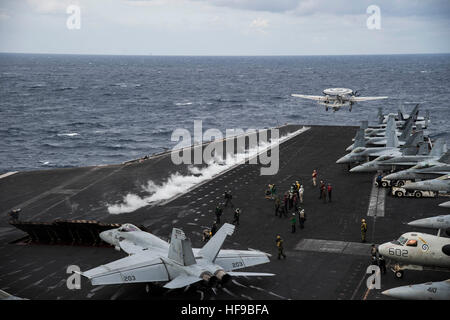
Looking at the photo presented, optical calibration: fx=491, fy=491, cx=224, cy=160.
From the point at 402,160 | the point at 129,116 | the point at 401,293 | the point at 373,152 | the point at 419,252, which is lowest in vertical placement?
the point at 401,293

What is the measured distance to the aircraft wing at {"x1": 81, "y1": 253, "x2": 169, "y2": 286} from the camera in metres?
24.9

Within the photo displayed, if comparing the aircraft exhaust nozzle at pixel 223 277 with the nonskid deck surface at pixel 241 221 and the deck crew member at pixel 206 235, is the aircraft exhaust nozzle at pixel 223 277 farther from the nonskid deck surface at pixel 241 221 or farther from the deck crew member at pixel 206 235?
the deck crew member at pixel 206 235

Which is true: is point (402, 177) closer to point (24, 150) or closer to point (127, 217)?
point (127, 217)

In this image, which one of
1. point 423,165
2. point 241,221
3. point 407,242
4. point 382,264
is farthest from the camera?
point 423,165

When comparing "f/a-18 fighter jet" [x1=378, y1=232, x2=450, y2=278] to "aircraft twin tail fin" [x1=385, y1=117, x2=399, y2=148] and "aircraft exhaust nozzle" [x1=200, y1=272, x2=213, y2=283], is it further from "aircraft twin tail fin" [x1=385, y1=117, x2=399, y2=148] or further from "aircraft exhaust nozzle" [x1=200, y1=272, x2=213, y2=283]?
"aircraft twin tail fin" [x1=385, y1=117, x2=399, y2=148]

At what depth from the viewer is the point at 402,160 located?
159ft

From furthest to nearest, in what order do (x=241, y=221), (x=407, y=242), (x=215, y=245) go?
(x=241, y=221) → (x=407, y=242) → (x=215, y=245)

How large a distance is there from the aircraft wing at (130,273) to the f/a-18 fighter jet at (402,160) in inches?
1166

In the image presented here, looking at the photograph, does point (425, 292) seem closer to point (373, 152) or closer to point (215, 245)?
point (215, 245)

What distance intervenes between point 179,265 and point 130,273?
255 cm

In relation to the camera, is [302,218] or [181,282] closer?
[181,282]

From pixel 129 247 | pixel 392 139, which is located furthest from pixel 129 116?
pixel 129 247

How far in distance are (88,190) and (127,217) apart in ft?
33.3

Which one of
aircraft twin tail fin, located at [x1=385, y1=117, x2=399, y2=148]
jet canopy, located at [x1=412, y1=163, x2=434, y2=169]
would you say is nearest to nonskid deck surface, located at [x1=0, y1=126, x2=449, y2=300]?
jet canopy, located at [x1=412, y1=163, x2=434, y2=169]
